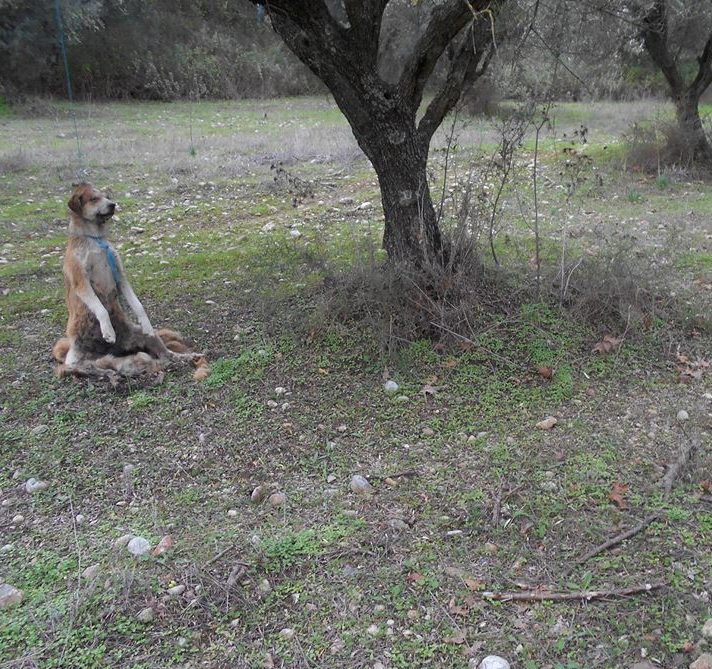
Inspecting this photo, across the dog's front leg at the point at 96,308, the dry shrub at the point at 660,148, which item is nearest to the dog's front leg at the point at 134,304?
the dog's front leg at the point at 96,308

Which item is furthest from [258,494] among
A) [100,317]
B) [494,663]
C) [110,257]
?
[110,257]

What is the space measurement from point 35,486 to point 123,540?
35.6 inches

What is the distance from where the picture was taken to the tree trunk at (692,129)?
37.8 ft

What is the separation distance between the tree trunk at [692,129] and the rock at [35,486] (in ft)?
36.8

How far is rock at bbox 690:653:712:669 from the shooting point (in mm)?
2836

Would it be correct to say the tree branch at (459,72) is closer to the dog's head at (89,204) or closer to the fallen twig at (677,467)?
the dog's head at (89,204)

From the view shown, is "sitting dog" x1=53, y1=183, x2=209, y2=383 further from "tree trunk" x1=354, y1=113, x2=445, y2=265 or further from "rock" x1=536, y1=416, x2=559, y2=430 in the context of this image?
"rock" x1=536, y1=416, x2=559, y2=430

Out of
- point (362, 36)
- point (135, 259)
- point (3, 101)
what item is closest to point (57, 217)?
point (135, 259)

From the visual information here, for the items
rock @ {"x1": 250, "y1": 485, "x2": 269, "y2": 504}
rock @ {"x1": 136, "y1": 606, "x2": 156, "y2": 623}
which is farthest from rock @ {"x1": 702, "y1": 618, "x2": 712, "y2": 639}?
rock @ {"x1": 136, "y1": 606, "x2": 156, "y2": 623}

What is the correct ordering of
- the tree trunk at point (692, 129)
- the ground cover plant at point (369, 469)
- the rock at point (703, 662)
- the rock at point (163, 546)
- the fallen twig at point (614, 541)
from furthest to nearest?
1. the tree trunk at point (692, 129)
2. the rock at point (163, 546)
3. the fallen twig at point (614, 541)
4. the ground cover plant at point (369, 469)
5. the rock at point (703, 662)

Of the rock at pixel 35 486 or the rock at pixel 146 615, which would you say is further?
the rock at pixel 35 486

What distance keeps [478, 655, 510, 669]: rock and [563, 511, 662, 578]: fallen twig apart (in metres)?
0.62

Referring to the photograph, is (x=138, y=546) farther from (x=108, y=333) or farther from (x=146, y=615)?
(x=108, y=333)

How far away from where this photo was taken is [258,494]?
13.4 ft
